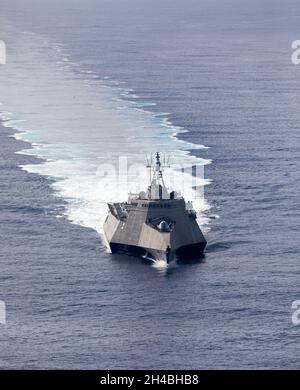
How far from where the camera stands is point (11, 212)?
189 meters

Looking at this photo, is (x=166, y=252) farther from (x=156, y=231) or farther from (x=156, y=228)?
(x=156, y=228)

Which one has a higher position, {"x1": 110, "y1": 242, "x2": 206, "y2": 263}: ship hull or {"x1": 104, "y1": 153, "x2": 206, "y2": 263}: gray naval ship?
{"x1": 104, "y1": 153, "x2": 206, "y2": 263}: gray naval ship

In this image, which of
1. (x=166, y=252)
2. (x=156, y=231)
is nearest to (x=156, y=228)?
(x=156, y=231)

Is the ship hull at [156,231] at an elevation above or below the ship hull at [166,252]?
above

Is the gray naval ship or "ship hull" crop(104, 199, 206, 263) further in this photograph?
the gray naval ship

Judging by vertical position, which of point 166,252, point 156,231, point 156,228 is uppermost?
Result: point 156,228

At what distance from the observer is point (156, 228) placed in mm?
173875

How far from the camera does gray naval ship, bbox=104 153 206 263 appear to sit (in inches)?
6777

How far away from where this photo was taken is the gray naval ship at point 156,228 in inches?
6777

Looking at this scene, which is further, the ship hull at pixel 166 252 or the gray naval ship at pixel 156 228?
the gray naval ship at pixel 156 228

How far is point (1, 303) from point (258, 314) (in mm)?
25316

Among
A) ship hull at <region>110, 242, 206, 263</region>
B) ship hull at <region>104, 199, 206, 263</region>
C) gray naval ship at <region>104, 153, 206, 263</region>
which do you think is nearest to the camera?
ship hull at <region>110, 242, 206, 263</region>
